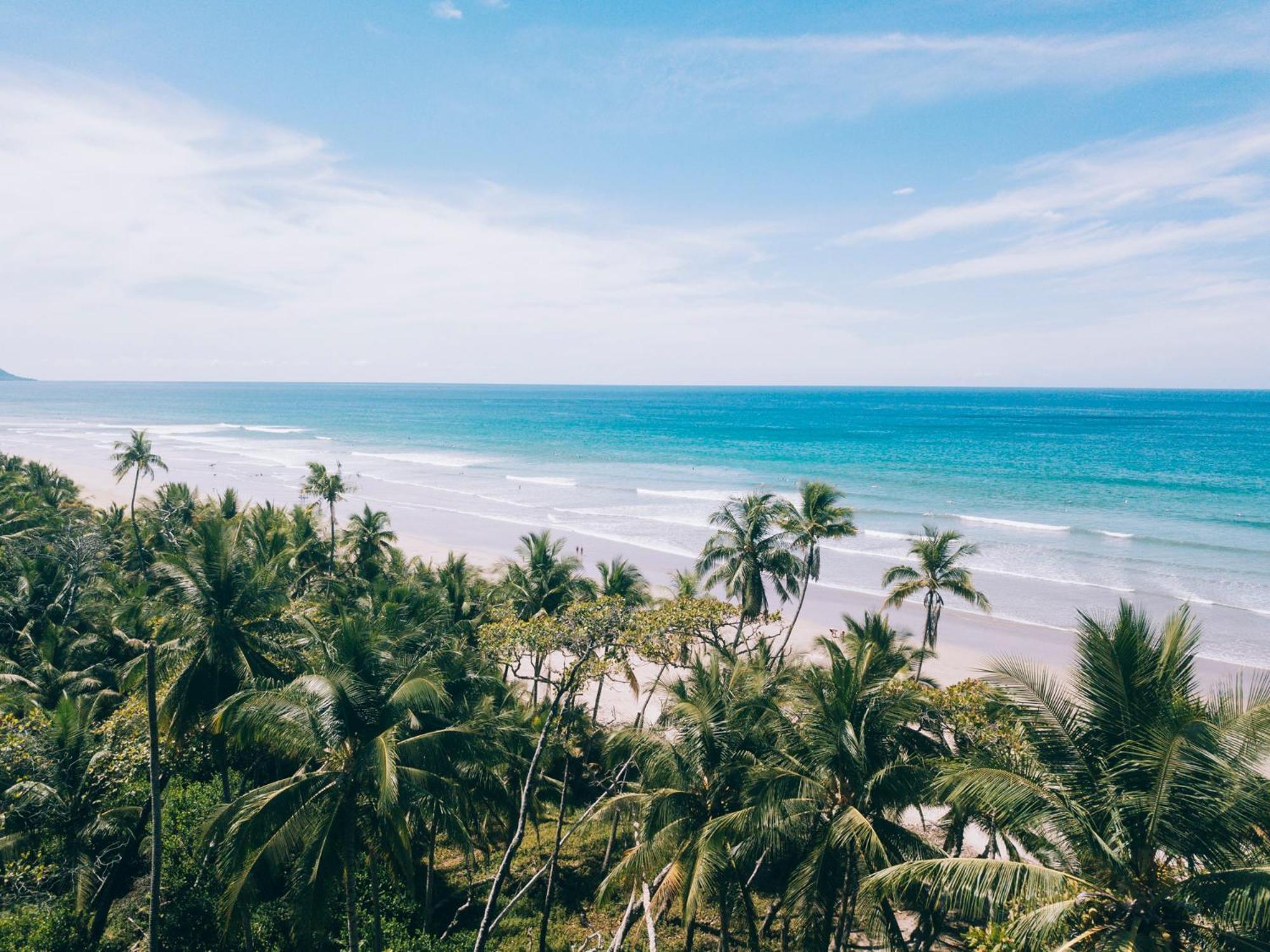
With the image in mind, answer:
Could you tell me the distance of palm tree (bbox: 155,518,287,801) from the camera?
49.9 feet

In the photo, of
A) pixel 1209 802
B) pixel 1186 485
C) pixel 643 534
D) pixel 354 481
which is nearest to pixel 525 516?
pixel 643 534

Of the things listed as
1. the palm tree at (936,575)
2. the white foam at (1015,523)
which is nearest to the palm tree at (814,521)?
the palm tree at (936,575)

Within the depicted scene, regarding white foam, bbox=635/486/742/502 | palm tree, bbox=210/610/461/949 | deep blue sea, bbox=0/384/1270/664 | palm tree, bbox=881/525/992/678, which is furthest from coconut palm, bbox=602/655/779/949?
white foam, bbox=635/486/742/502

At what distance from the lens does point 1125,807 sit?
26.6 feet

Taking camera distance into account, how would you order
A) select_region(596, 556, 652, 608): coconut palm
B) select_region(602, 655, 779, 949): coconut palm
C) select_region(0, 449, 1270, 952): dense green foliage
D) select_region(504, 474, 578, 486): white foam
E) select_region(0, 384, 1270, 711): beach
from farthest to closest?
1. select_region(504, 474, 578, 486): white foam
2. select_region(0, 384, 1270, 711): beach
3. select_region(596, 556, 652, 608): coconut palm
4. select_region(602, 655, 779, 949): coconut palm
5. select_region(0, 449, 1270, 952): dense green foliage

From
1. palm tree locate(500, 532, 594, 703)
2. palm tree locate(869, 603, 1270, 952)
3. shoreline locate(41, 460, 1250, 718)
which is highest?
palm tree locate(869, 603, 1270, 952)

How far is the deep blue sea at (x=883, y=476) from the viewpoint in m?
44.2

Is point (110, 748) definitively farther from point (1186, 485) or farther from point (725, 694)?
point (1186, 485)

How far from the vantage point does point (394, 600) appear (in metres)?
21.1

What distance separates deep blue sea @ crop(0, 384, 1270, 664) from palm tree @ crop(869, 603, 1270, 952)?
31086 millimetres

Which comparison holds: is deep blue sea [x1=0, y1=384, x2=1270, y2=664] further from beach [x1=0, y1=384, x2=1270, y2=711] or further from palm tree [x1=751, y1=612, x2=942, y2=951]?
palm tree [x1=751, y1=612, x2=942, y2=951]

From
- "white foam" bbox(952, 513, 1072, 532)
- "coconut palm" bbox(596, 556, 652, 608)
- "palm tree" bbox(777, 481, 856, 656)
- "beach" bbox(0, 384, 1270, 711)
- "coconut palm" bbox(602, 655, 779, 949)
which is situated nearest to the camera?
"coconut palm" bbox(602, 655, 779, 949)

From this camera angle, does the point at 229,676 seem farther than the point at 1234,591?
No

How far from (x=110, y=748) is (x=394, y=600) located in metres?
8.01
